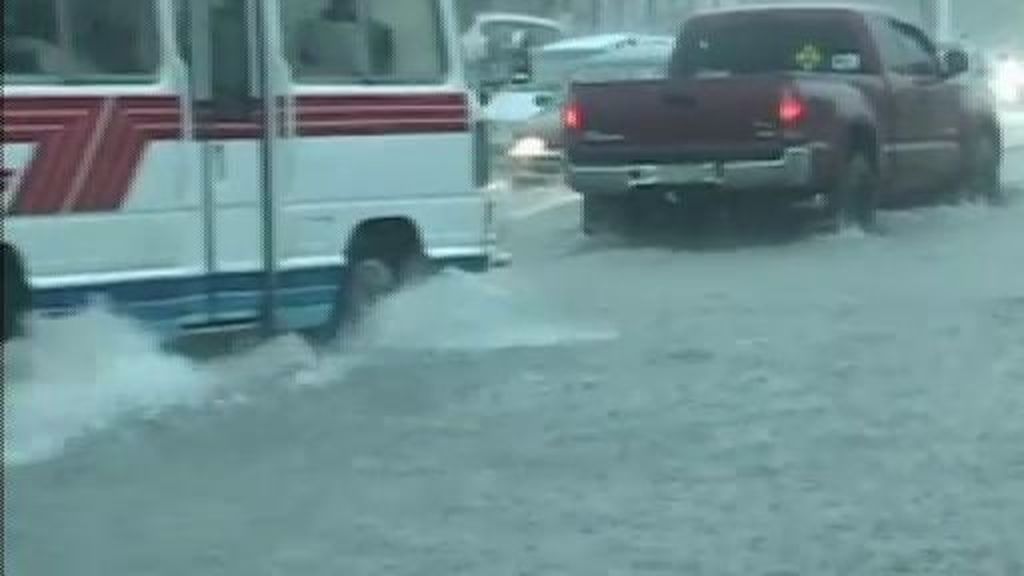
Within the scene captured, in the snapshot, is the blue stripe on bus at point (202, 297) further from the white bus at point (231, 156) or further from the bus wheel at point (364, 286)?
the bus wheel at point (364, 286)

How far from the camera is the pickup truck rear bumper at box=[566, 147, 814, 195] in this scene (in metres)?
19.2

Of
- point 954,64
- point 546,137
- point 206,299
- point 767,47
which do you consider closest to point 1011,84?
point 546,137

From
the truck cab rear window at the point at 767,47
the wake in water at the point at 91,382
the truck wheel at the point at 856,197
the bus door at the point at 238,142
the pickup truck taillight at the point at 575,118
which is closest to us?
the wake in water at the point at 91,382

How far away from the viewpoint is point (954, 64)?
22.0m

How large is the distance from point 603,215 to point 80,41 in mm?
9670

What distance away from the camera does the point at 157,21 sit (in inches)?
462

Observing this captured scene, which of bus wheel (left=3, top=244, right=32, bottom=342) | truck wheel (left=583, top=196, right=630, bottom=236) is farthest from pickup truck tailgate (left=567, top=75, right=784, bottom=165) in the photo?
bus wheel (left=3, top=244, right=32, bottom=342)

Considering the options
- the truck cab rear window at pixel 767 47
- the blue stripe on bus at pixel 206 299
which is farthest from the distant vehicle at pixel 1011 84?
the blue stripe on bus at pixel 206 299

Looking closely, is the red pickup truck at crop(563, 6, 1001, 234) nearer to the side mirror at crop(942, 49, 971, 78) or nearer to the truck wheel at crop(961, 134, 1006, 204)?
the side mirror at crop(942, 49, 971, 78)

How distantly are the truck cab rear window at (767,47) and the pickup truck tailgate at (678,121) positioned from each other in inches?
70.2

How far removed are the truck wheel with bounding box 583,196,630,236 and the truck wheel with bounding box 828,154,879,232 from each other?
5.54 feet

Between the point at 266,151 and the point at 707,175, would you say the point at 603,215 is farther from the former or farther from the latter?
the point at 266,151

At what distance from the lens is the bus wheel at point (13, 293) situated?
1094 centimetres

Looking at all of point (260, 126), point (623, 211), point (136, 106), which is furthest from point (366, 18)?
point (623, 211)
